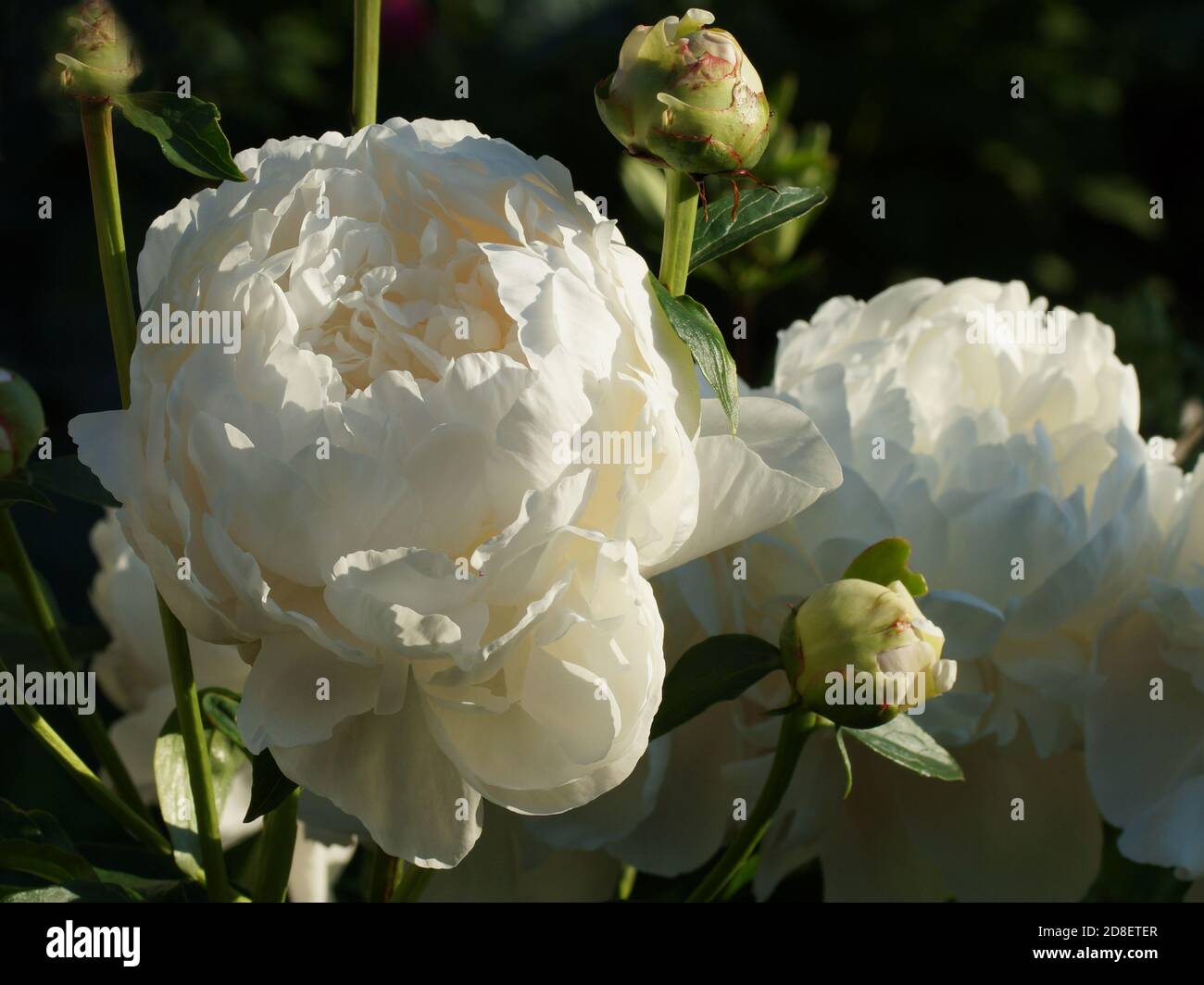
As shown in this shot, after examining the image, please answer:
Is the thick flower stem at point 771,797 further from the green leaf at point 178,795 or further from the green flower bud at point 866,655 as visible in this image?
the green leaf at point 178,795

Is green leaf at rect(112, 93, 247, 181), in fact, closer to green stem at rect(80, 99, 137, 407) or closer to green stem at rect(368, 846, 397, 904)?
green stem at rect(80, 99, 137, 407)

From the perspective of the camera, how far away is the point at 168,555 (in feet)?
0.87

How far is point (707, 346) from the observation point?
0.29 meters

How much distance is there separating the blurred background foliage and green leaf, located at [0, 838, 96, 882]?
1016mm

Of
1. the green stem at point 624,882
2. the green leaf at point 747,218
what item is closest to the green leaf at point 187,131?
the green leaf at point 747,218

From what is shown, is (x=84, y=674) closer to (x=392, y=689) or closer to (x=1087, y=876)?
(x=392, y=689)

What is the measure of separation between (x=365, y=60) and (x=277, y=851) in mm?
189

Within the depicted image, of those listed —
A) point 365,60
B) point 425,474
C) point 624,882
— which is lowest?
point 624,882

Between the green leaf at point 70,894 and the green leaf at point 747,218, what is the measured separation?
20 centimetres

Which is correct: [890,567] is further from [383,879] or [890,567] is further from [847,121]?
[847,121]

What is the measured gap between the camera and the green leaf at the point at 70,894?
1.06 ft

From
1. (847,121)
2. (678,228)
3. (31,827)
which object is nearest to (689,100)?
(678,228)

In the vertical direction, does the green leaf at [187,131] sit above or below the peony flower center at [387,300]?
above
